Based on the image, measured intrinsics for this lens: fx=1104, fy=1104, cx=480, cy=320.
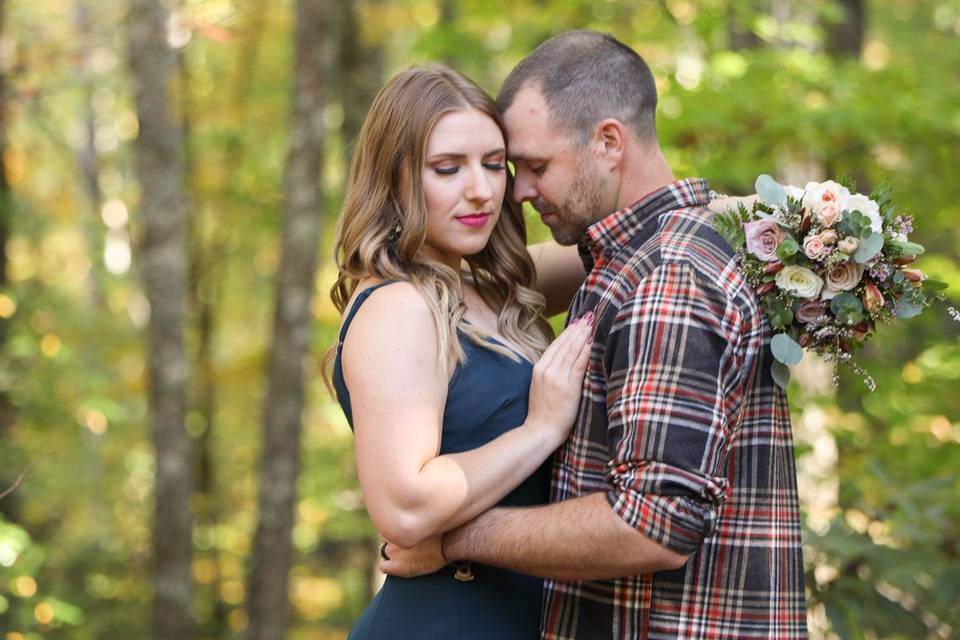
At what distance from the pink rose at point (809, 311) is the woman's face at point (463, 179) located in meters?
0.83

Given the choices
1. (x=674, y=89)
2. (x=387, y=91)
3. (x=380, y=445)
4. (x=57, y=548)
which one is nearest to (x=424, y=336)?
(x=380, y=445)

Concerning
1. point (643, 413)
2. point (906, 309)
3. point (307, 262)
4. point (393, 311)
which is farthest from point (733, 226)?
point (307, 262)

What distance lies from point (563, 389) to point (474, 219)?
1.78ft

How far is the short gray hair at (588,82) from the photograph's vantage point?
2.70 meters

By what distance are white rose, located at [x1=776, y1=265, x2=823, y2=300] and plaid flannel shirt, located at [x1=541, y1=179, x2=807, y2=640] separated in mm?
81

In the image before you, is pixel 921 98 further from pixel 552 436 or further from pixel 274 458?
pixel 274 458

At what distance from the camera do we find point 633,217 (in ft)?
8.76

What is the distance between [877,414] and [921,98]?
163 centimetres

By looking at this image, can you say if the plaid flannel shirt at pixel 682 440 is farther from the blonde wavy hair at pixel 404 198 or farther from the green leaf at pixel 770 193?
the blonde wavy hair at pixel 404 198

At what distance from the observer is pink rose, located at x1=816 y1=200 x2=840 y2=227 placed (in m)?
2.38

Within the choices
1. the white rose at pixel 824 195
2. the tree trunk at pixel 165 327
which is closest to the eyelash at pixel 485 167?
the white rose at pixel 824 195

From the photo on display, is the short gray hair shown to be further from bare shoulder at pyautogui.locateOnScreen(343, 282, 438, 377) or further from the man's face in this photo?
bare shoulder at pyautogui.locateOnScreen(343, 282, 438, 377)

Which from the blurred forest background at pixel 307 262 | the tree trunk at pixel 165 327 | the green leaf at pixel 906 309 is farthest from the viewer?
the tree trunk at pixel 165 327

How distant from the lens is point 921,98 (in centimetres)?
556
